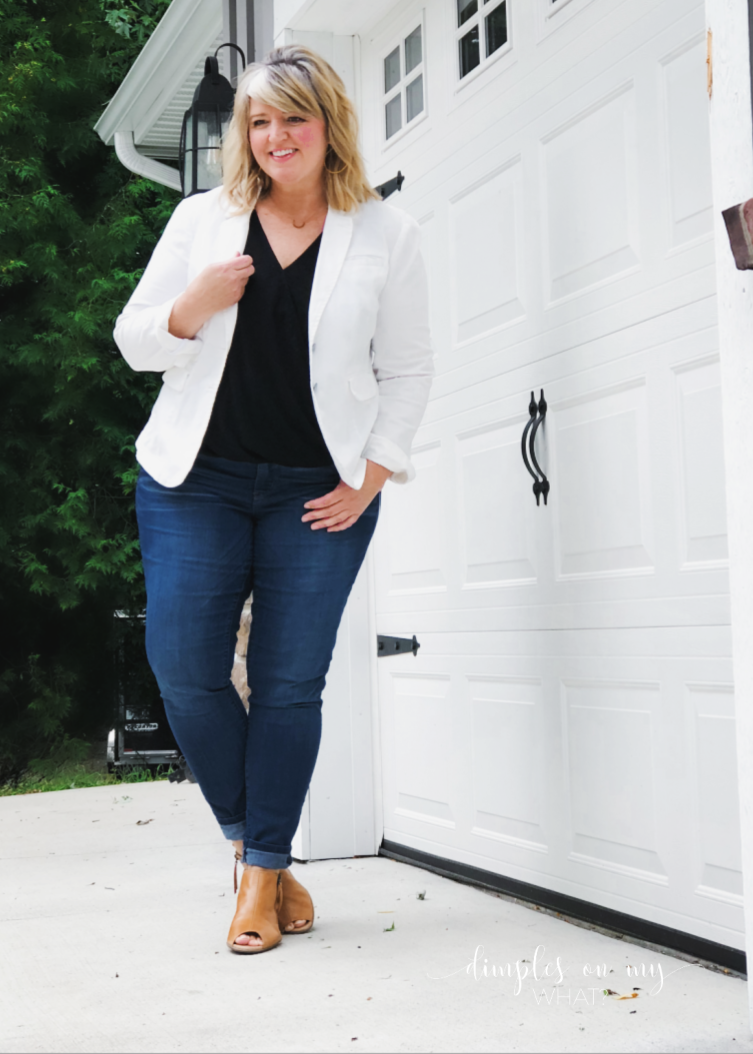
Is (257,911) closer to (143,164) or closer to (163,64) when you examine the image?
(163,64)

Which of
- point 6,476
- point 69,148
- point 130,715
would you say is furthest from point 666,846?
point 69,148

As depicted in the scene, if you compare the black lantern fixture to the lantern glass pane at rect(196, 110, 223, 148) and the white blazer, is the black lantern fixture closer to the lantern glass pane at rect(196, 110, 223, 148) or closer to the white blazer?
the lantern glass pane at rect(196, 110, 223, 148)

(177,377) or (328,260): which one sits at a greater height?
(328,260)

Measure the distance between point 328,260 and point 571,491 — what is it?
2.06 feet

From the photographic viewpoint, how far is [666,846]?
6.31ft

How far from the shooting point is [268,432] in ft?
6.70

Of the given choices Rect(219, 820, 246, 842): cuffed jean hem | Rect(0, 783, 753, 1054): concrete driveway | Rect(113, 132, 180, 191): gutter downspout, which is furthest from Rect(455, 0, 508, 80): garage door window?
Rect(113, 132, 180, 191): gutter downspout

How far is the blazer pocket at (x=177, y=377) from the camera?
2.04m

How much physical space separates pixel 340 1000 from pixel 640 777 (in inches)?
25.2

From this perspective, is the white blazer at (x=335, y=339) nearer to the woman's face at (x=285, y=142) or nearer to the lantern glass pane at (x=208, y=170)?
the woman's face at (x=285, y=142)

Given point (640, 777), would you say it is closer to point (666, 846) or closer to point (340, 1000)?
point (666, 846)

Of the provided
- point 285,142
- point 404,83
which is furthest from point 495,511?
point 404,83

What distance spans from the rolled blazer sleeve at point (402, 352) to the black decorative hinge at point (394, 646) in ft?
2.57

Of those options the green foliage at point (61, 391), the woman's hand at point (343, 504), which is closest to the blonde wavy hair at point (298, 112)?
the woman's hand at point (343, 504)
